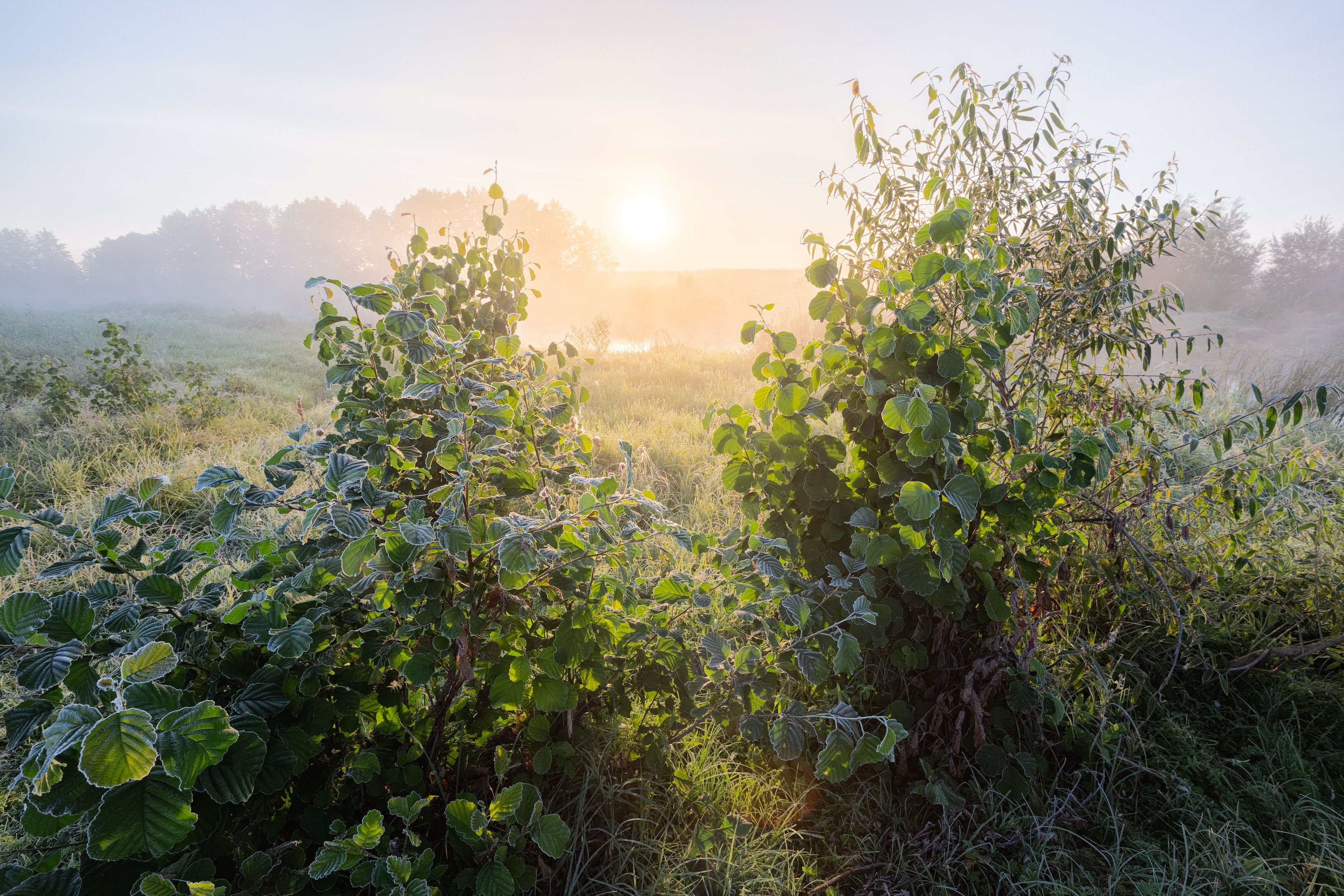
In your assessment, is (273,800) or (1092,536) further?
(1092,536)

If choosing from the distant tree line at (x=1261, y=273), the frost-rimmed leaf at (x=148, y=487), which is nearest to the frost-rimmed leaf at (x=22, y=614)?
the frost-rimmed leaf at (x=148, y=487)

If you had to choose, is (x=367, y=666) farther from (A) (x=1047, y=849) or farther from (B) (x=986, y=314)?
(A) (x=1047, y=849)

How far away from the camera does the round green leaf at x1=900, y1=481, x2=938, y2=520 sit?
51.2 inches

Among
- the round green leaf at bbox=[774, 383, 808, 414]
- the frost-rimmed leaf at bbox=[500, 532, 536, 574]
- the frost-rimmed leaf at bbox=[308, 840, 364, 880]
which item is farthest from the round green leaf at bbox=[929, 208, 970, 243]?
the frost-rimmed leaf at bbox=[308, 840, 364, 880]

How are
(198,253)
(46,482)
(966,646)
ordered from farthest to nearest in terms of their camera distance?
(198,253), (46,482), (966,646)

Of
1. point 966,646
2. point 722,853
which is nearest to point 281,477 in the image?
point 722,853

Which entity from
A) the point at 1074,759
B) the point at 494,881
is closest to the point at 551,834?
the point at 494,881

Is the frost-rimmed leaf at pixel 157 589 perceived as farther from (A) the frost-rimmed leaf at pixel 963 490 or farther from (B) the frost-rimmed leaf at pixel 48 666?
(A) the frost-rimmed leaf at pixel 963 490

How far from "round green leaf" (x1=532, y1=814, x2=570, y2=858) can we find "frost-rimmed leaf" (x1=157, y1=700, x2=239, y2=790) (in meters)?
0.65

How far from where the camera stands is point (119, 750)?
67cm

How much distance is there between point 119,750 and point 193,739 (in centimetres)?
8

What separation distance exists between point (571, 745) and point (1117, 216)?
2430mm

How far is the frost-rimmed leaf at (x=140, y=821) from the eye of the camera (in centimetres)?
73

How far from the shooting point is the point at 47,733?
694mm
